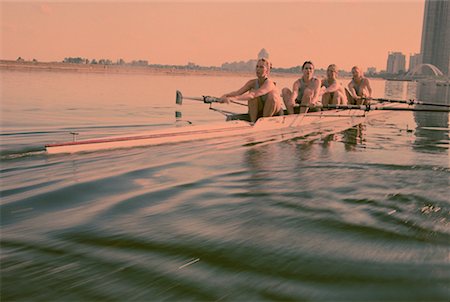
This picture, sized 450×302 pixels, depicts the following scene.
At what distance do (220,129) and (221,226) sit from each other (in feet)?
21.6

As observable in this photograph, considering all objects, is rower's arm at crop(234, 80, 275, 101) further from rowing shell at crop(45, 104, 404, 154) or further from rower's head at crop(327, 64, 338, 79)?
rower's head at crop(327, 64, 338, 79)

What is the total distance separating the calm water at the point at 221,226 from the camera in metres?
3.55

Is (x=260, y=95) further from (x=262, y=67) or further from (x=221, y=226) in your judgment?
(x=221, y=226)

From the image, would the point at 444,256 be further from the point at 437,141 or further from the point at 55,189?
the point at 437,141

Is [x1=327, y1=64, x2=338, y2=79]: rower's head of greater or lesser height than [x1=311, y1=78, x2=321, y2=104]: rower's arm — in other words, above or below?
above

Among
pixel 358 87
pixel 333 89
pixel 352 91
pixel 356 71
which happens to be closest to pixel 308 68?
pixel 333 89

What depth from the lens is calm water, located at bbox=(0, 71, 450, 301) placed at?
355cm

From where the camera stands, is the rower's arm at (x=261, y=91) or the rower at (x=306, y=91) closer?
the rower's arm at (x=261, y=91)

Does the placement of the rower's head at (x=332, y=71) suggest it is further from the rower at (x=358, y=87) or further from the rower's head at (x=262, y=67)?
the rower's head at (x=262, y=67)

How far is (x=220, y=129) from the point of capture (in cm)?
1134

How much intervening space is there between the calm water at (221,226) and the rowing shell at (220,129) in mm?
193

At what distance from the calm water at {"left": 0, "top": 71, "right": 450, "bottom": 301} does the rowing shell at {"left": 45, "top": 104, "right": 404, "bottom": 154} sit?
193 millimetres

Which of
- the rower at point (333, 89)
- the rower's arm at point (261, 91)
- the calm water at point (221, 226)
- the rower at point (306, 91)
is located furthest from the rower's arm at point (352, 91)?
the calm water at point (221, 226)

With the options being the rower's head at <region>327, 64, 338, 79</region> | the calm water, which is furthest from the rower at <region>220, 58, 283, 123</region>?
the rower's head at <region>327, 64, 338, 79</region>
